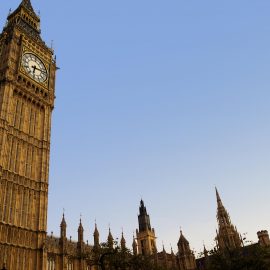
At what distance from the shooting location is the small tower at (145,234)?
92.1 metres

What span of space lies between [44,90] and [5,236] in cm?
2533

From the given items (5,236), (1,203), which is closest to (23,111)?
(1,203)

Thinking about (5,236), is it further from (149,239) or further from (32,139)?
(149,239)

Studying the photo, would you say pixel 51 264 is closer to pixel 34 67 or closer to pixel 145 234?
pixel 34 67

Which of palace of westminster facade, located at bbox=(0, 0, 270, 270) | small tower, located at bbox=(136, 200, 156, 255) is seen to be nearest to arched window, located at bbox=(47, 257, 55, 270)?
palace of westminster facade, located at bbox=(0, 0, 270, 270)

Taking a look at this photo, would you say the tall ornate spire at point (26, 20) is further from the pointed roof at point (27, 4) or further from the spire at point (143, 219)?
the spire at point (143, 219)

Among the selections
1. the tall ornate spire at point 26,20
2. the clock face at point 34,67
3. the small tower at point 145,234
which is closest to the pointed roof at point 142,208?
the small tower at point 145,234

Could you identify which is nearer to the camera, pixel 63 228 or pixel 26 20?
pixel 63 228

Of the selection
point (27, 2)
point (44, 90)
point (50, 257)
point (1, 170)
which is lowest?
point (50, 257)

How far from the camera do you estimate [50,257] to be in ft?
149

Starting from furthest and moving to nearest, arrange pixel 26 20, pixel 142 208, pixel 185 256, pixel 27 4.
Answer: pixel 142 208, pixel 185 256, pixel 27 4, pixel 26 20

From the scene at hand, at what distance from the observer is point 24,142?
160 feet

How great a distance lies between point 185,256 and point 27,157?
45.3m

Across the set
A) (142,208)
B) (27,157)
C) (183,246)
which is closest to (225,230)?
(183,246)
